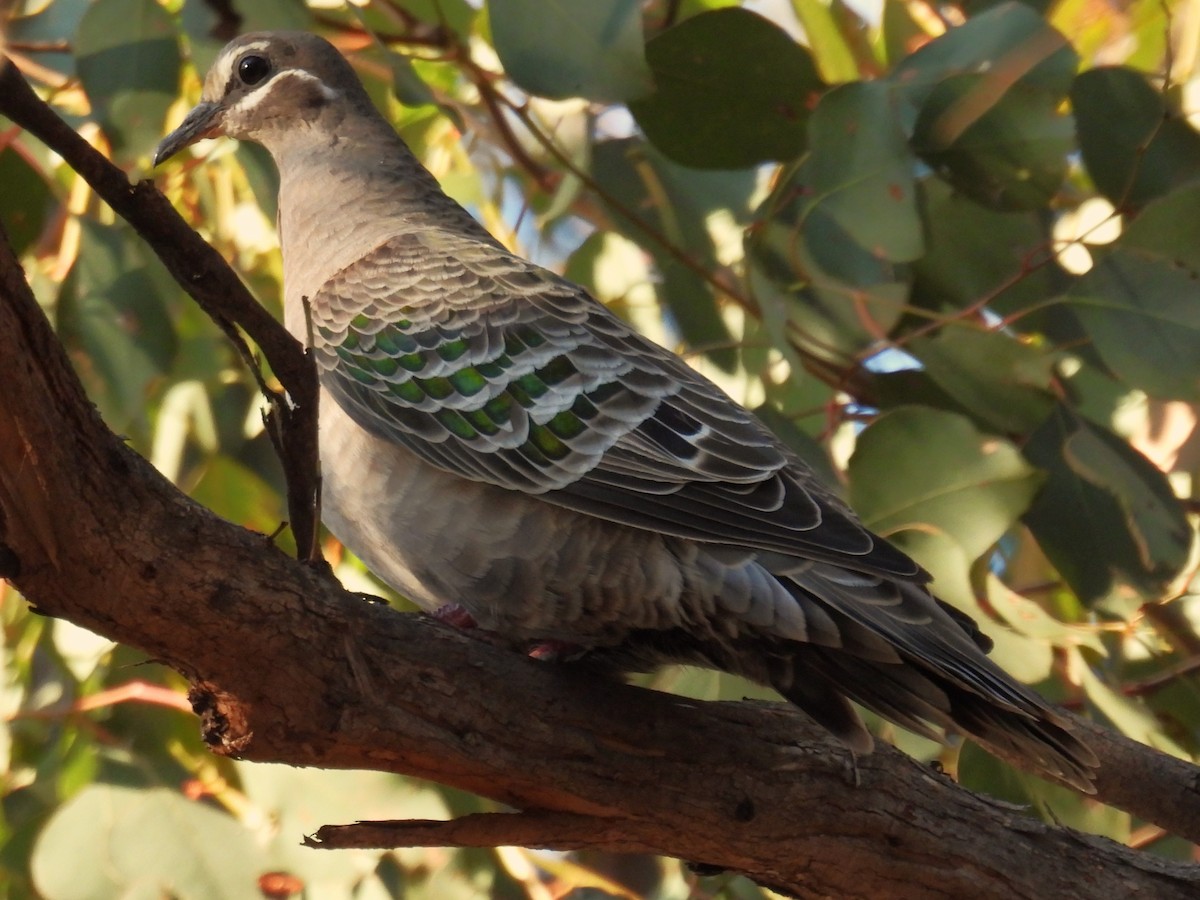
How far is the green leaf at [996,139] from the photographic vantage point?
2.57 m

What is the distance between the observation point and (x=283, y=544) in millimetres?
2773

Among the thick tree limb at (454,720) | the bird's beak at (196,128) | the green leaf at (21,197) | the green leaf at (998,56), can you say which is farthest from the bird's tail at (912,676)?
the green leaf at (21,197)

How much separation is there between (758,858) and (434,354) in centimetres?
90

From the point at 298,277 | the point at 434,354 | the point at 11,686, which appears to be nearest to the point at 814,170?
the point at 434,354

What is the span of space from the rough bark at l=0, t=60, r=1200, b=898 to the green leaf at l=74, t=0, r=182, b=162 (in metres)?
1.23

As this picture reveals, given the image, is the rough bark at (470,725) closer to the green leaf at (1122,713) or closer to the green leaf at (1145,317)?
the green leaf at (1122,713)

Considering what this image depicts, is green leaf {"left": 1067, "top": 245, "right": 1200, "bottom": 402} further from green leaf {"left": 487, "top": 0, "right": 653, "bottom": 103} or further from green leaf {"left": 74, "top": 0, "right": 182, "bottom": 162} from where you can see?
green leaf {"left": 74, "top": 0, "right": 182, "bottom": 162}

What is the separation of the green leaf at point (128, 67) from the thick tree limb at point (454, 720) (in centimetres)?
125

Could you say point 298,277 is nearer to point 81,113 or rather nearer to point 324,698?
point 81,113

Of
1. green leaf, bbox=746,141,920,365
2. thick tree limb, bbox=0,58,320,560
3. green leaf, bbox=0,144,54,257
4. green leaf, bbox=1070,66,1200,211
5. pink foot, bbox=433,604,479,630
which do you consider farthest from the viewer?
green leaf, bbox=0,144,54,257

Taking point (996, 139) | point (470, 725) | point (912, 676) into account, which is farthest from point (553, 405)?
point (996, 139)

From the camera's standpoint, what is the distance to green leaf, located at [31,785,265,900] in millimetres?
2387

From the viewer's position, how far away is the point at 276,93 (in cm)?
289

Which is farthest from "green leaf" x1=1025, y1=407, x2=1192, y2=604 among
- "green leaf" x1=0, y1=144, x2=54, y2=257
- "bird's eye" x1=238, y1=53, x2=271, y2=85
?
"green leaf" x1=0, y1=144, x2=54, y2=257
